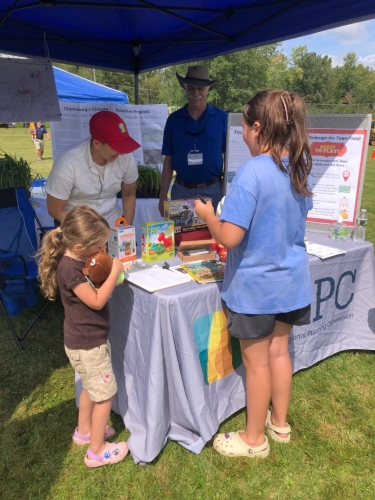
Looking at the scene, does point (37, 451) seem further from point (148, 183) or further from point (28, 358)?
point (148, 183)

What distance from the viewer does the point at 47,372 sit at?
2.57 metres

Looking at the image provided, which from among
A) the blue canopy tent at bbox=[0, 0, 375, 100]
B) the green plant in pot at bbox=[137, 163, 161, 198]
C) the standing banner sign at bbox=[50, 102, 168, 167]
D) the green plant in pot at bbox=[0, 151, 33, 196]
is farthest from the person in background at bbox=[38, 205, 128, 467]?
the standing banner sign at bbox=[50, 102, 168, 167]

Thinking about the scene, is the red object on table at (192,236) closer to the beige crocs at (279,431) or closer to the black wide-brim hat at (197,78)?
the beige crocs at (279,431)

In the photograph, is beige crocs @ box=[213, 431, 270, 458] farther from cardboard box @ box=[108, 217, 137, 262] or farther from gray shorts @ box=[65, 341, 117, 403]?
cardboard box @ box=[108, 217, 137, 262]

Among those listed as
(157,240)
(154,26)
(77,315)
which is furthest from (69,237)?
(154,26)

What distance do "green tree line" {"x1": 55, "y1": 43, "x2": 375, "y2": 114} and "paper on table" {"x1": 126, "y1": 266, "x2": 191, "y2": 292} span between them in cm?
886

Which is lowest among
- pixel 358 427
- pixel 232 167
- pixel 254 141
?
pixel 358 427

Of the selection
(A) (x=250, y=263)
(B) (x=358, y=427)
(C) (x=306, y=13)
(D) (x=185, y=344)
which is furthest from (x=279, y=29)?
(B) (x=358, y=427)

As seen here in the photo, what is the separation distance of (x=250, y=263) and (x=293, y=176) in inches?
14.2

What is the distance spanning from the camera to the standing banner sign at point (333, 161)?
7.80 feet

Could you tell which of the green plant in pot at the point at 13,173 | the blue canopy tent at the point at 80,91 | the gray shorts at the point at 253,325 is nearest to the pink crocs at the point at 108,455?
the gray shorts at the point at 253,325

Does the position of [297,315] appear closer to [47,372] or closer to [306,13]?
[47,372]

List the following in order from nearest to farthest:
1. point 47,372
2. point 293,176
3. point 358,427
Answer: point 293,176, point 358,427, point 47,372

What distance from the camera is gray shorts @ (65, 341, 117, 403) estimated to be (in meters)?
1.65
